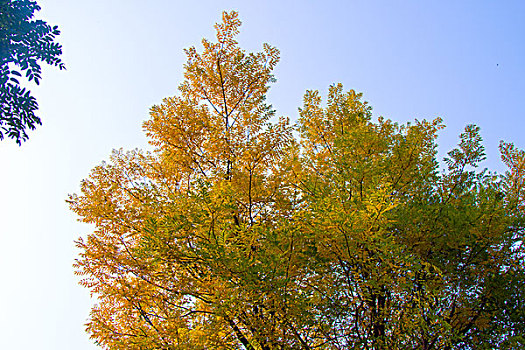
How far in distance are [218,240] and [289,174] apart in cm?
167

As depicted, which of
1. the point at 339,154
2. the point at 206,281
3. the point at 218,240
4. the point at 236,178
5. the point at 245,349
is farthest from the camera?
the point at 236,178

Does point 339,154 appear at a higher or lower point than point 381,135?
lower

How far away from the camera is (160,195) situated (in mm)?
5355

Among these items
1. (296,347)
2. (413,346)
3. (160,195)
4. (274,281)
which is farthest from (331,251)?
(160,195)

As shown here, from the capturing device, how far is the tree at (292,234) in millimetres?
4285

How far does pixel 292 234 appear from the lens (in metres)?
4.44

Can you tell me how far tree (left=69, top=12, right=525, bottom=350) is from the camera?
169 inches

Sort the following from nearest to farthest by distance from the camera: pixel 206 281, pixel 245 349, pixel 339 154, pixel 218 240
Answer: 1. pixel 218 240
2. pixel 206 281
3. pixel 245 349
4. pixel 339 154

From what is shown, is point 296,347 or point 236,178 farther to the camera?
point 236,178

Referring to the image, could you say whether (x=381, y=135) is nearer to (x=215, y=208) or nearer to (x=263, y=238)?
(x=263, y=238)

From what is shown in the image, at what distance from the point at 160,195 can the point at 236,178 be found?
3.74ft

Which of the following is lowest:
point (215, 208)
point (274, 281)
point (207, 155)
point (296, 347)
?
point (296, 347)

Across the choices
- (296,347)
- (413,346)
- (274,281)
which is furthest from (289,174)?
(413,346)

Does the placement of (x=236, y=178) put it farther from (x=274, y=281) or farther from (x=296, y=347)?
(x=296, y=347)
